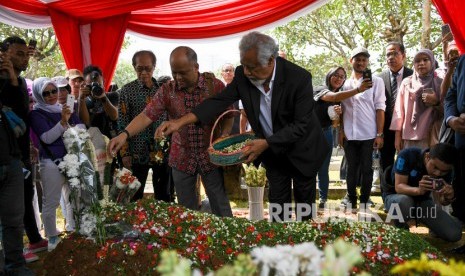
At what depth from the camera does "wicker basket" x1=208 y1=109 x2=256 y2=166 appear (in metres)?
2.87

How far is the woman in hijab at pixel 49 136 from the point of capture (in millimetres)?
3826

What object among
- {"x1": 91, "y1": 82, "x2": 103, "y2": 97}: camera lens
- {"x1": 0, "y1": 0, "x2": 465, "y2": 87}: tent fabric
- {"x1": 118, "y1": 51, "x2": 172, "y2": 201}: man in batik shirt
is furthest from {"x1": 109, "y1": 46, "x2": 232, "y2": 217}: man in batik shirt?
{"x1": 0, "y1": 0, "x2": 465, "y2": 87}: tent fabric

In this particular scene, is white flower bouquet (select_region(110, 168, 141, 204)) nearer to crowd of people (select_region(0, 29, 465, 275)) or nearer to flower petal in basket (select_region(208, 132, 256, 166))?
crowd of people (select_region(0, 29, 465, 275))

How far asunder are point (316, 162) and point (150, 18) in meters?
3.82

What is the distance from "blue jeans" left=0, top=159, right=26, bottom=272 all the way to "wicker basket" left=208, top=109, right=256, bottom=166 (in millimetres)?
1173

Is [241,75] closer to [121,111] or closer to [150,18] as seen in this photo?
[121,111]

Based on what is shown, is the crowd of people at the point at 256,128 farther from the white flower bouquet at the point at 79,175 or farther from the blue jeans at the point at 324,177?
the white flower bouquet at the point at 79,175

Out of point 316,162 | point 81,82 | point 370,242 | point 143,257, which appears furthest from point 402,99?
point 143,257

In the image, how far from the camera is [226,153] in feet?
9.62

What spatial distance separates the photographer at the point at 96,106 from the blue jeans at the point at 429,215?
255cm

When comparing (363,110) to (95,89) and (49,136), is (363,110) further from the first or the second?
(49,136)

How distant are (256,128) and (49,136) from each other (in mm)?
1688

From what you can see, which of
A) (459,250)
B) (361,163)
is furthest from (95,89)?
(459,250)

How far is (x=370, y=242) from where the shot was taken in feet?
7.66
